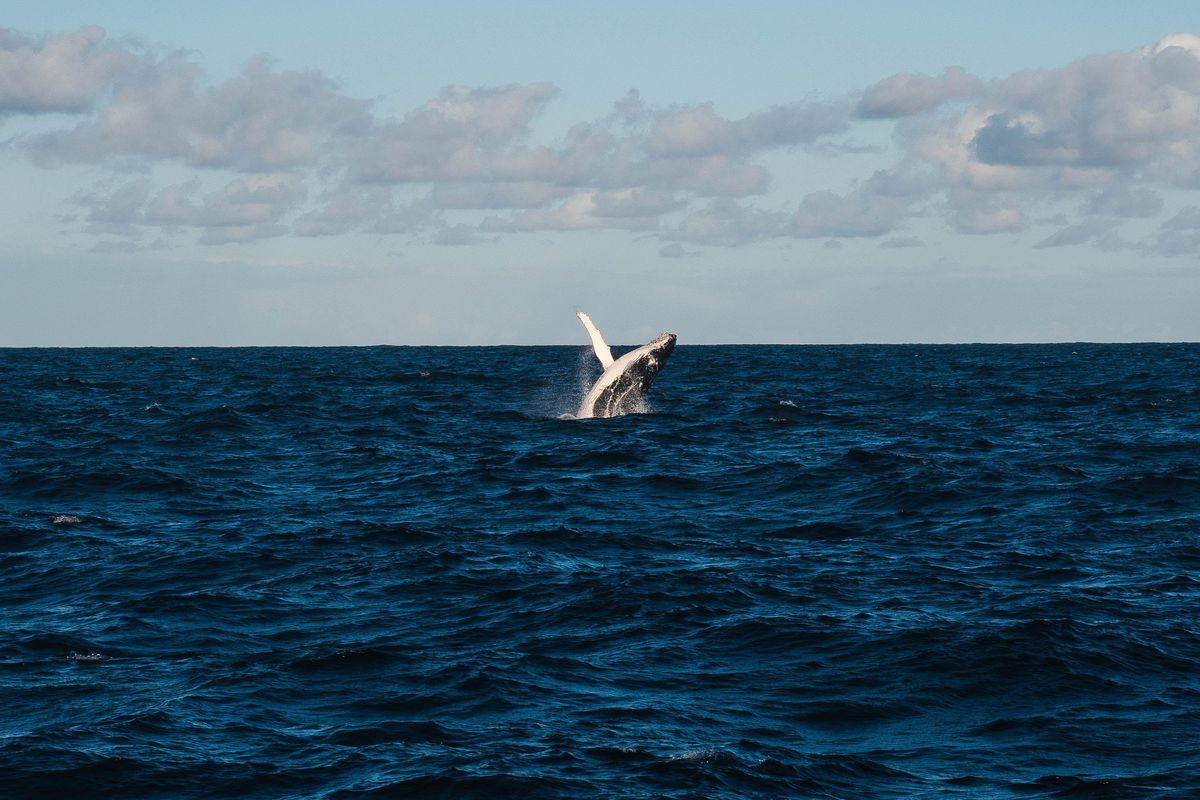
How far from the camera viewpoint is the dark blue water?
14344 millimetres

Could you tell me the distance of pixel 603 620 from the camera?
19.9 meters

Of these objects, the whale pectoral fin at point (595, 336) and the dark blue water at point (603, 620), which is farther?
the whale pectoral fin at point (595, 336)

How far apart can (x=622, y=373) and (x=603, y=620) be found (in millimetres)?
23603

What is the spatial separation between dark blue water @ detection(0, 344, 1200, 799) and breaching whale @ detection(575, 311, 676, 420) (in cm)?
258

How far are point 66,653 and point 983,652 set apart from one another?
1237 centimetres

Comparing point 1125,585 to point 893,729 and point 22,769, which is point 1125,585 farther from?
point 22,769

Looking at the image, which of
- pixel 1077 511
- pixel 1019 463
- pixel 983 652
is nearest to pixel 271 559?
pixel 983 652

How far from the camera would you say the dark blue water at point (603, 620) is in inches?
565

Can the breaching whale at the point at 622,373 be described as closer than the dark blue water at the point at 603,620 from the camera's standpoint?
No

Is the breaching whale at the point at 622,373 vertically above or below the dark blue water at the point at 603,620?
above

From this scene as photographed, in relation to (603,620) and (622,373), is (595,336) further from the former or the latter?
(603,620)

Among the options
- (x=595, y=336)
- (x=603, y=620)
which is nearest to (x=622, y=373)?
(x=595, y=336)

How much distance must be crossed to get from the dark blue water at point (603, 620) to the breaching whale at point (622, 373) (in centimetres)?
258

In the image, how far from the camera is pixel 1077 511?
28.8 m
